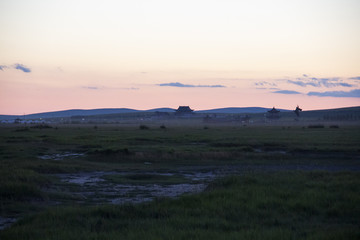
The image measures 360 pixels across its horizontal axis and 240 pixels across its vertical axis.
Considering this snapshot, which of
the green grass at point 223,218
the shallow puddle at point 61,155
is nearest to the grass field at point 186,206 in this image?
the green grass at point 223,218

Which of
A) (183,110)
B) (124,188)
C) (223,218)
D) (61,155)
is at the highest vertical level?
(183,110)

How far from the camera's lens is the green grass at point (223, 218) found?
32.5 ft

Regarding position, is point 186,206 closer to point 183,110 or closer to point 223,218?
Result: point 223,218

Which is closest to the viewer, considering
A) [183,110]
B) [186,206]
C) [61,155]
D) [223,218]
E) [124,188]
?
[223,218]

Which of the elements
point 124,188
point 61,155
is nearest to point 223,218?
point 124,188

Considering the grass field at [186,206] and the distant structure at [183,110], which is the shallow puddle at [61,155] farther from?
the distant structure at [183,110]

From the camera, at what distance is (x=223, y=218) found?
1177cm

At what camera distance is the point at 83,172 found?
24234 millimetres

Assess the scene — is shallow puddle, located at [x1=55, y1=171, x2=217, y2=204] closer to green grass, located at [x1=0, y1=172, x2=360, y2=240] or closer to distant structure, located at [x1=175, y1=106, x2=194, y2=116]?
green grass, located at [x1=0, y1=172, x2=360, y2=240]

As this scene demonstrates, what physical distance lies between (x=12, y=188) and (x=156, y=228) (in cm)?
710

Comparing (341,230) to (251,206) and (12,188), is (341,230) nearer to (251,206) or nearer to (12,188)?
(251,206)

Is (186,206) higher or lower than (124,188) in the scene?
higher

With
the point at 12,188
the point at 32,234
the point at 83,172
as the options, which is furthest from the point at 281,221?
the point at 83,172

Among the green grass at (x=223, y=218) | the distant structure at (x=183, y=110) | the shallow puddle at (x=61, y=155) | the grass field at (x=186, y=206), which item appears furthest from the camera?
the distant structure at (x=183, y=110)
